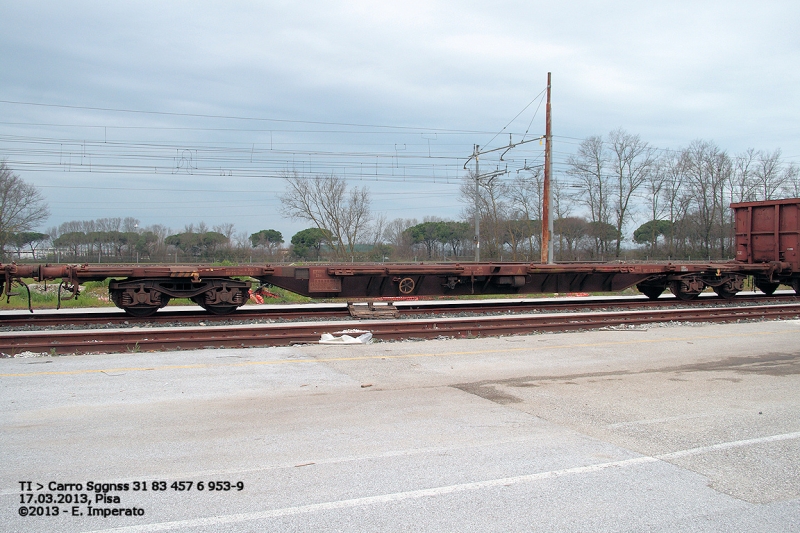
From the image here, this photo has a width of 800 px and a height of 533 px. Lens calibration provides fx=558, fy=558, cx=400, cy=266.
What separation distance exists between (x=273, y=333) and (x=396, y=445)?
21.6 feet

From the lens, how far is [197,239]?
4831 cm

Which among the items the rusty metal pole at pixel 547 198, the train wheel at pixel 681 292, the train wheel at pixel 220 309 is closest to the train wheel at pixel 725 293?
the train wheel at pixel 681 292

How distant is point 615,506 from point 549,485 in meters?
0.47

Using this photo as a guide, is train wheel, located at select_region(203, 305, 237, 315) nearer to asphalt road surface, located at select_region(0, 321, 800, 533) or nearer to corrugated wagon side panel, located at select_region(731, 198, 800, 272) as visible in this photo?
asphalt road surface, located at select_region(0, 321, 800, 533)

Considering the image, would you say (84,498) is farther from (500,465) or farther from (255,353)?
(255,353)

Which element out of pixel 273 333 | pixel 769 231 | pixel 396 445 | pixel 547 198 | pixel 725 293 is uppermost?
pixel 547 198

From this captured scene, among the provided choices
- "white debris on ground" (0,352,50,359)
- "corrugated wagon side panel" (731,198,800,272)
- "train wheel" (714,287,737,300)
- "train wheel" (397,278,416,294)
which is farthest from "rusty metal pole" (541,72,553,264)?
"white debris on ground" (0,352,50,359)

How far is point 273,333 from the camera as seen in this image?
35.9 ft

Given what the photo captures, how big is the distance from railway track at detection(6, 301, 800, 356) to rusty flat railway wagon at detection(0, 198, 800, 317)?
130cm

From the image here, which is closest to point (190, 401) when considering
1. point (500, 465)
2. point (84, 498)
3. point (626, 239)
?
point (84, 498)

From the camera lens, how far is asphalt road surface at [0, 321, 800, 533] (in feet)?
11.7

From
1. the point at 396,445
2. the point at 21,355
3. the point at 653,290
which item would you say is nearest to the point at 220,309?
the point at 21,355

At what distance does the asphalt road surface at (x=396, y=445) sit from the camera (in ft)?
11.7

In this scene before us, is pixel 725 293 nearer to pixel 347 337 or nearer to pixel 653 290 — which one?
pixel 653 290
